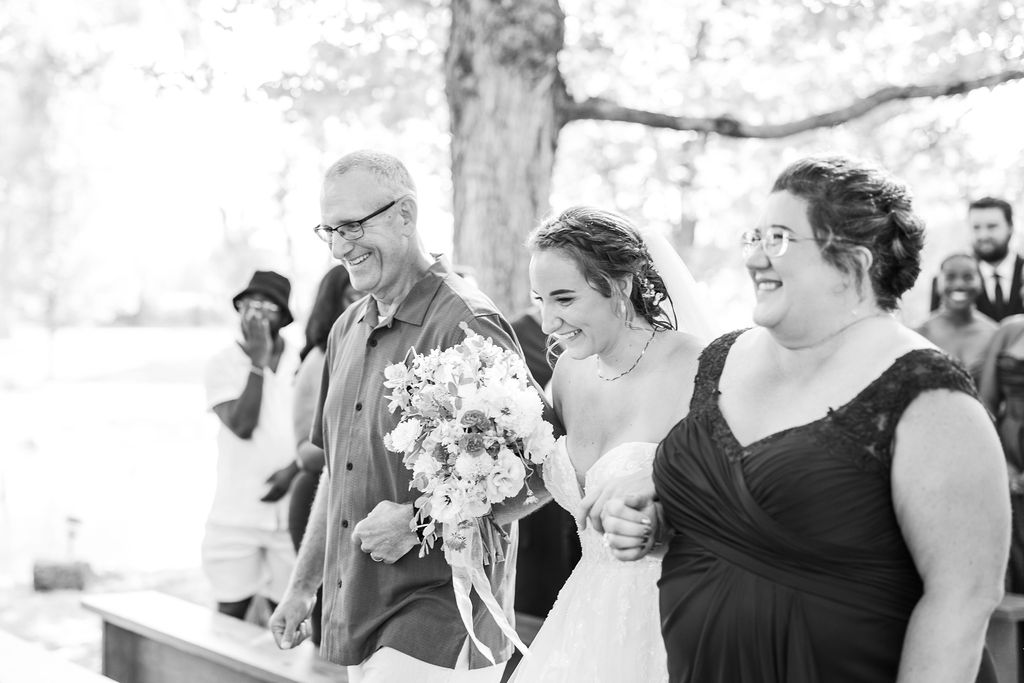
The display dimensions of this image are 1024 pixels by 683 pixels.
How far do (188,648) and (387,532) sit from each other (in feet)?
7.89

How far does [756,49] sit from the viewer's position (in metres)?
11.1

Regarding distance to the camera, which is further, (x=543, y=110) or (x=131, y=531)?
(x=131, y=531)

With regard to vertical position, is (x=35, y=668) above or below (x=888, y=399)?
below

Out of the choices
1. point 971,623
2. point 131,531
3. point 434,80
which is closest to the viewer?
point 971,623

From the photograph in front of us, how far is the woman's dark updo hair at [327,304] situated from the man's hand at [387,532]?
2.23 m

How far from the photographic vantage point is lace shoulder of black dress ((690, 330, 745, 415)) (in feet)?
8.46

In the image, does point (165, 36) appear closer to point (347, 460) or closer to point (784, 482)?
point (347, 460)

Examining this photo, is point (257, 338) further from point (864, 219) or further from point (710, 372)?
point (864, 219)

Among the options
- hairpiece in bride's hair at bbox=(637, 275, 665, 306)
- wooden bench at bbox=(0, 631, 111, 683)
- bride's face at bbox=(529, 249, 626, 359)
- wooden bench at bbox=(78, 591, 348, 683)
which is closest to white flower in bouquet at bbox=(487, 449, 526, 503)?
bride's face at bbox=(529, 249, 626, 359)

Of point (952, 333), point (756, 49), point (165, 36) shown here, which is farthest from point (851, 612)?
point (165, 36)

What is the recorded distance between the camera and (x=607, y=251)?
3121mm

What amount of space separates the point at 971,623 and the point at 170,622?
14.2 ft

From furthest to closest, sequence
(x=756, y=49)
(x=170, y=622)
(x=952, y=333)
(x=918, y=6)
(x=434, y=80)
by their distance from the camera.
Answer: (x=756, y=49), (x=434, y=80), (x=918, y=6), (x=952, y=333), (x=170, y=622)

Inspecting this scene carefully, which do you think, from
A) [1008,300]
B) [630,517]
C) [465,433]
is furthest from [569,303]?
[1008,300]
